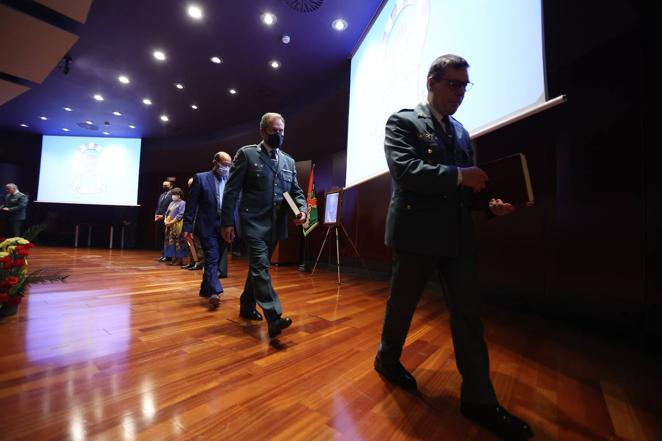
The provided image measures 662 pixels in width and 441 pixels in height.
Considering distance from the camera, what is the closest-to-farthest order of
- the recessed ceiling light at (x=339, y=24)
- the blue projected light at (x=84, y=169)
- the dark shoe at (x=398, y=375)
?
1. the dark shoe at (x=398, y=375)
2. the recessed ceiling light at (x=339, y=24)
3. the blue projected light at (x=84, y=169)

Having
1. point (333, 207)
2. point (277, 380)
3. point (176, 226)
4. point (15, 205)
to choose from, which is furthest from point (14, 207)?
point (277, 380)

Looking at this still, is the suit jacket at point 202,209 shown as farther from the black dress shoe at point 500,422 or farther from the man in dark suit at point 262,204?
the black dress shoe at point 500,422

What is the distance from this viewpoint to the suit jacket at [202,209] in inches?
97.6

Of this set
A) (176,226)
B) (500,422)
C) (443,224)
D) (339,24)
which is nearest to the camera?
(500,422)

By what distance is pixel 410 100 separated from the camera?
1939 mm

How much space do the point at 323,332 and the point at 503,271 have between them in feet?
6.15

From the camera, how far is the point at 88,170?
862 centimetres

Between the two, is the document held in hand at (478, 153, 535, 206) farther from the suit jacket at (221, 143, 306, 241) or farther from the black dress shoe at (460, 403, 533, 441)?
the suit jacket at (221, 143, 306, 241)

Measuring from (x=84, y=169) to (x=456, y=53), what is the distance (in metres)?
10.6

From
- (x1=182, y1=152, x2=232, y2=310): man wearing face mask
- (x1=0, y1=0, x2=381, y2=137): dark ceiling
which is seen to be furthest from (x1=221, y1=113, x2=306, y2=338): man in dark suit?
(x1=0, y1=0, x2=381, y2=137): dark ceiling

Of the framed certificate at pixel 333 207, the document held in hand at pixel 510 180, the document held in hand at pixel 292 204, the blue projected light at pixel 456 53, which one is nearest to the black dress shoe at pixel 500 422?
the document held in hand at pixel 510 180

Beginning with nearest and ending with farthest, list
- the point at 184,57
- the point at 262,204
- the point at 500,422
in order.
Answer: the point at 500,422 → the point at 262,204 → the point at 184,57

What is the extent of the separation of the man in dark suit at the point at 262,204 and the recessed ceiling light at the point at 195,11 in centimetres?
284

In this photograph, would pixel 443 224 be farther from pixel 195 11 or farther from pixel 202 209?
pixel 195 11
